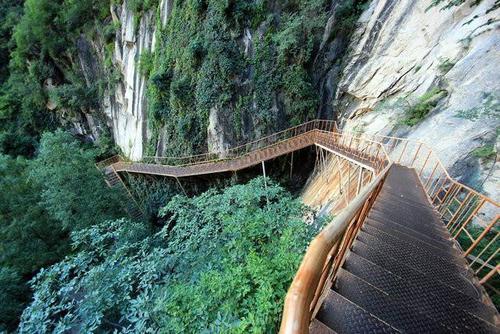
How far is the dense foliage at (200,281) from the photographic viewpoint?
8.14 feet

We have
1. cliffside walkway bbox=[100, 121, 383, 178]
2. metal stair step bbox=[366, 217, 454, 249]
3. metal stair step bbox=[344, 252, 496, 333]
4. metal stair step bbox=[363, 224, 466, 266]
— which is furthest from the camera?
cliffside walkway bbox=[100, 121, 383, 178]

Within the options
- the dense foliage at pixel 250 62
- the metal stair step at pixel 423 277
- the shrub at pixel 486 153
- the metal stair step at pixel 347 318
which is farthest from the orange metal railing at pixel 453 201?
the dense foliage at pixel 250 62

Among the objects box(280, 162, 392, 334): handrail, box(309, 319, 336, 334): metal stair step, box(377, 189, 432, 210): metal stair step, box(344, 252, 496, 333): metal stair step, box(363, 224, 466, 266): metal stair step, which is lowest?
box(377, 189, 432, 210): metal stair step

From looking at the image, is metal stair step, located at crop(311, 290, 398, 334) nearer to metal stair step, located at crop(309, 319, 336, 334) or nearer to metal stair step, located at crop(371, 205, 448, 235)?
metal stair step, located at crop(309, 319, 336, 334)

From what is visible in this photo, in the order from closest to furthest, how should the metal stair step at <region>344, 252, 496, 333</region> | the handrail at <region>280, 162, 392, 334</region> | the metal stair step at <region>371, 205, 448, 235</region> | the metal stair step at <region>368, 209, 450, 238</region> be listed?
the handrail at <region>280, 162, 392, 334</region>, the metal stair step at <region>344, 252, 496, 333</region>, the metal stair step at <region>368, 209, 450, 238</region>, the metal stair step at <region>371, 205, 448, 235</region>

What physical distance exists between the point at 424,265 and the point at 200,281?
2386 millimetres

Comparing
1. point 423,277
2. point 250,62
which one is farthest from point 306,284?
point 250,62

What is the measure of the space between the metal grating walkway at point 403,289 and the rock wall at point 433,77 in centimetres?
347

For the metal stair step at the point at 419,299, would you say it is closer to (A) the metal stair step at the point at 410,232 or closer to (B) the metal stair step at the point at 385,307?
(B) the metal stair step at the point at 385,307

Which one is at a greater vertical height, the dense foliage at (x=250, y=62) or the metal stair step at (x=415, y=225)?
the dense foliage at (x=250, y=62)

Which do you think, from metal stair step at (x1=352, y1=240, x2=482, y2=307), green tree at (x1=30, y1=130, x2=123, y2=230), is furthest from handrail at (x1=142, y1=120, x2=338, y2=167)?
metal stair step at (x1=352, y1=240, x2=482, y2=307)

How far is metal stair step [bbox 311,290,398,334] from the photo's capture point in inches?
49.5

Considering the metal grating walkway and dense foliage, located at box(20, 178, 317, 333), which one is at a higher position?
the metal grating walkway

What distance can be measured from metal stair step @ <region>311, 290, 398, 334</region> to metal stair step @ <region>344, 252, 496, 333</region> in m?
0.39
